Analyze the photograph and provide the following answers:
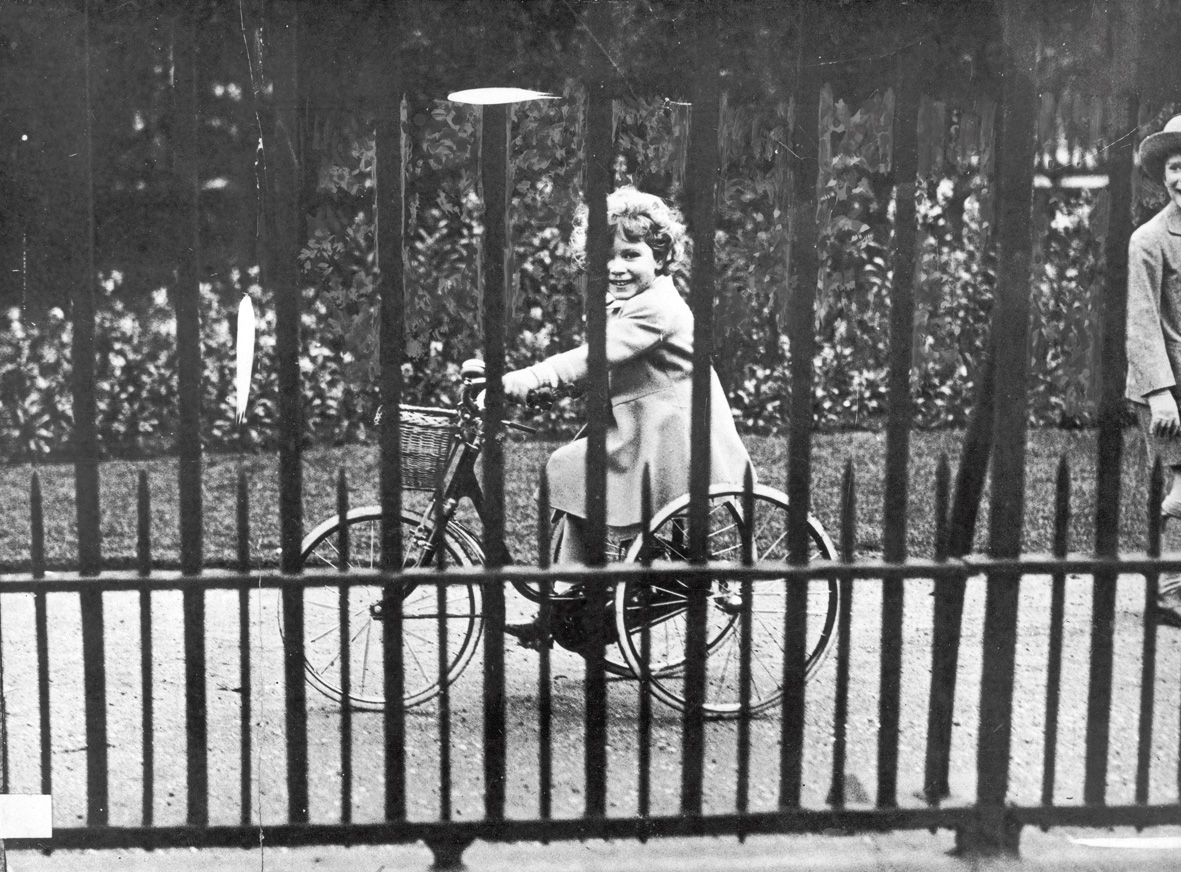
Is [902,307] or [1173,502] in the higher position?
[902,307]

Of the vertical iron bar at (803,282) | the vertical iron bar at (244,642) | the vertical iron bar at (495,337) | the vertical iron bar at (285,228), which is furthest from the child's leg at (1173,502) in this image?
the vertical iron bar at (244,642)

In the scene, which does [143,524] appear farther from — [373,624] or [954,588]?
[954,588]

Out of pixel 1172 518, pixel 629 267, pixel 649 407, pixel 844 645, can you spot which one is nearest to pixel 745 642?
pixel 844 645

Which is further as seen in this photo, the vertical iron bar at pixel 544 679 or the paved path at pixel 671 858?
the paved path at pixel 671 858

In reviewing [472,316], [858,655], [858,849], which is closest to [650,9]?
[472,316]

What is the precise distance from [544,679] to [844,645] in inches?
30.7

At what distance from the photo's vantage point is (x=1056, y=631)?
3.04 meters

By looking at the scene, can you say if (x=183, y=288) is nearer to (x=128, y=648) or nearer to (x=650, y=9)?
(x=128, y=648)

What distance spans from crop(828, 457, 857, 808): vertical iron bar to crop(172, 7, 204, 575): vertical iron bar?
1.62 metres

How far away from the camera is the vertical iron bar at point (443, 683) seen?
2.91 metres

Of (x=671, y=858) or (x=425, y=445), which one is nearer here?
(x=425, y=445)

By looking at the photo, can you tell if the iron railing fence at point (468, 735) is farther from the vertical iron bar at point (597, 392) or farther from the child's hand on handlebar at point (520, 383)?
the child's hand on handlebar at point (520, 383)

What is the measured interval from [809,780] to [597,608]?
0.74 meters

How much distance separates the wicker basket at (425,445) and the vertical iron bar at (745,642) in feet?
2.49
